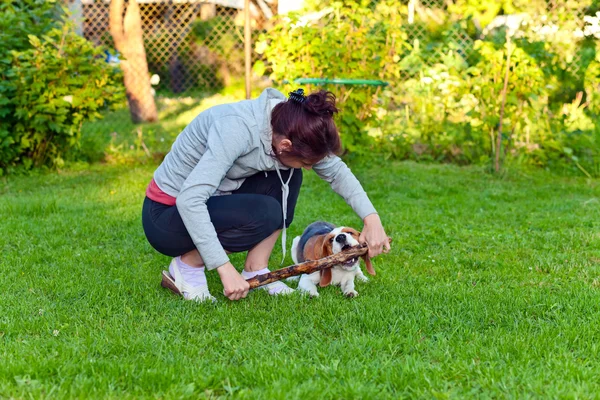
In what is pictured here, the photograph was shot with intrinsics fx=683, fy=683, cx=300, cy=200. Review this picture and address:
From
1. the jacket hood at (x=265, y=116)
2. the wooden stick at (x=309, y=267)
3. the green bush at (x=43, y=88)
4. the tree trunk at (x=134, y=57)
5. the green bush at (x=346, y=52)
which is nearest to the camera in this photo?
the jacket hood at (x=265, y=116)

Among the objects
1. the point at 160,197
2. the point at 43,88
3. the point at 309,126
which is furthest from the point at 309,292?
the point at 43,88

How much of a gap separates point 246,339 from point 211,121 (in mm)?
1028

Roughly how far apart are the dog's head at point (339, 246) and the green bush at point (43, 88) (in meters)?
4.13

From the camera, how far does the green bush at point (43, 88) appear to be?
22.2ft

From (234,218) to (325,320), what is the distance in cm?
66

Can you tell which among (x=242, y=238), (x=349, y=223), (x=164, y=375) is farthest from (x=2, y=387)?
(x=349, y=223)

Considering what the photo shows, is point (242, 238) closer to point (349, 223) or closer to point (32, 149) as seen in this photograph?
point (349, 223)

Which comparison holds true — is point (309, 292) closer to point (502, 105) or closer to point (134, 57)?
point (502, 105)

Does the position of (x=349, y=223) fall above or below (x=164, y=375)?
below

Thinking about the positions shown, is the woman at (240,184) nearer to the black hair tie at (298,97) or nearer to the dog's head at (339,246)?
the black hair tie at (298,97)

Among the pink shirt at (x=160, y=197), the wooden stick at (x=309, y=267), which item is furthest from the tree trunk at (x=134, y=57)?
the wooden stick at (x=309, y=267)

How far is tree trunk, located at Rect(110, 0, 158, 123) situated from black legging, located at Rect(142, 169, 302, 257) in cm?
737

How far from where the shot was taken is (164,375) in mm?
2492

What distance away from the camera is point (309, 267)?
11.3 ft
